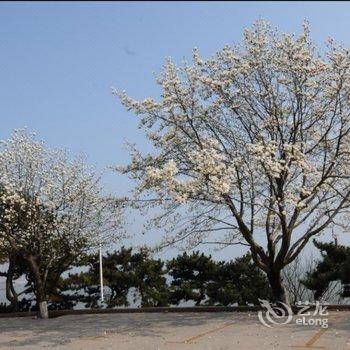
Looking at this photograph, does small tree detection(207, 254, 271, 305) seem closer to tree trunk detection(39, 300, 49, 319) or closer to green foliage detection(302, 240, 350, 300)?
green foliage detection(302, 240, 350, 300)

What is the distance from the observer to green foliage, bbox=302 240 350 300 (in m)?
20.0

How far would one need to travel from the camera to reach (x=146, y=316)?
696 inches

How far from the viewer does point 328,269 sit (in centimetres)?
2059

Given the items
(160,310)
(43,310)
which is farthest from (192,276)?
(43,310)

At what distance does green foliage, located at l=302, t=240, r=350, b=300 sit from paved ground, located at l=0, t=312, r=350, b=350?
14.1ft

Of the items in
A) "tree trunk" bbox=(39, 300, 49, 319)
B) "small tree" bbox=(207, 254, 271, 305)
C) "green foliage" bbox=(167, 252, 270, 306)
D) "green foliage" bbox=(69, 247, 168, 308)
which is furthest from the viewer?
"green foliage" bbox=(69, 247, 168, 308)

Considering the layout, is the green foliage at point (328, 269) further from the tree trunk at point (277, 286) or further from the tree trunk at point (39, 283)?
the tree trunk at point (39, 283)

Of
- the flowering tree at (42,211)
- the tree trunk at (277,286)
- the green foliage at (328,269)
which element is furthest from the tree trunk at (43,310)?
the green foliage at (328,269)

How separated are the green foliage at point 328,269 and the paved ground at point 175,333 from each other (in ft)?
14.1

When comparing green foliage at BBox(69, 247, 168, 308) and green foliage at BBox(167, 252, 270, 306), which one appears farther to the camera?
green foliage at BBox(69, 247, 168, 308)

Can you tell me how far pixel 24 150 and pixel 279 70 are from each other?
10.1m

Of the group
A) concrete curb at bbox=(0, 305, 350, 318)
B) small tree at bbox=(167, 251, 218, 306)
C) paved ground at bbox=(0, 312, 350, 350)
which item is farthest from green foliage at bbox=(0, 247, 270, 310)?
paved ground at bbox=(0, 312, 350, 350)

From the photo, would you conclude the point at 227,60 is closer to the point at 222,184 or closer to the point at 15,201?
the point at 222,184

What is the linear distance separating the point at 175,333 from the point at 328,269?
9.48m
